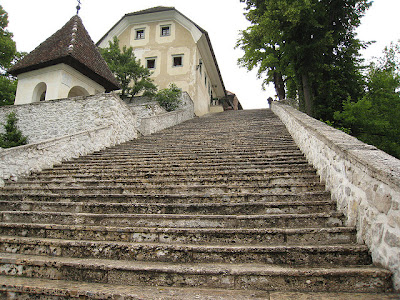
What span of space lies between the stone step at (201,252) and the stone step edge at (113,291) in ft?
1.28

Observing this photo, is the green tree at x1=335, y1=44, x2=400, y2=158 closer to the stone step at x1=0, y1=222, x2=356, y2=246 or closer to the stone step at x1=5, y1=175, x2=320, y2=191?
the stone step at x1=5, y1=175, x2=320, y2=191

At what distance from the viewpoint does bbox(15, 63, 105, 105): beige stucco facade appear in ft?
36.7

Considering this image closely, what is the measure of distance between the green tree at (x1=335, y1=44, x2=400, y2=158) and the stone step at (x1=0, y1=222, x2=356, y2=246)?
7.64 meters

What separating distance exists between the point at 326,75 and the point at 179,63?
36.7ft

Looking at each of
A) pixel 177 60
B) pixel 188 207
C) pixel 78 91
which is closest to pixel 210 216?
pixel 188 207

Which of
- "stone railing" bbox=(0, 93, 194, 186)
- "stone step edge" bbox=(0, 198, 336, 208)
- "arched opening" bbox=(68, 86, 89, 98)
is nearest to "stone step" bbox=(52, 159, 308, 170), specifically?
"stone railing" bbox=(0, 93, 194, 186)

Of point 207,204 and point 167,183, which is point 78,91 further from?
point 207,204

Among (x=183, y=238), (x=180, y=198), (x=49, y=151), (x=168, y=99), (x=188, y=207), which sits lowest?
(x=183, y=238)

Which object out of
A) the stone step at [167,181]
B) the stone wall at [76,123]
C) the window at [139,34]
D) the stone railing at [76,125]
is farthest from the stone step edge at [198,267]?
the window at [139,34]

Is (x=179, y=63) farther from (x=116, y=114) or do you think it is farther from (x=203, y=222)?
(x=203, y=222)

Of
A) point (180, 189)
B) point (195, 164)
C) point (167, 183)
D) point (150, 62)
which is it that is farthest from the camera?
point (150, 62)

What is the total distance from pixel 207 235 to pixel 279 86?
1996 centimetres

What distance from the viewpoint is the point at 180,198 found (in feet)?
13.1

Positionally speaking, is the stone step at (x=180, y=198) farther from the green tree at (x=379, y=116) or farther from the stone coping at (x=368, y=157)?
the green tree at (x=379, y=116)
